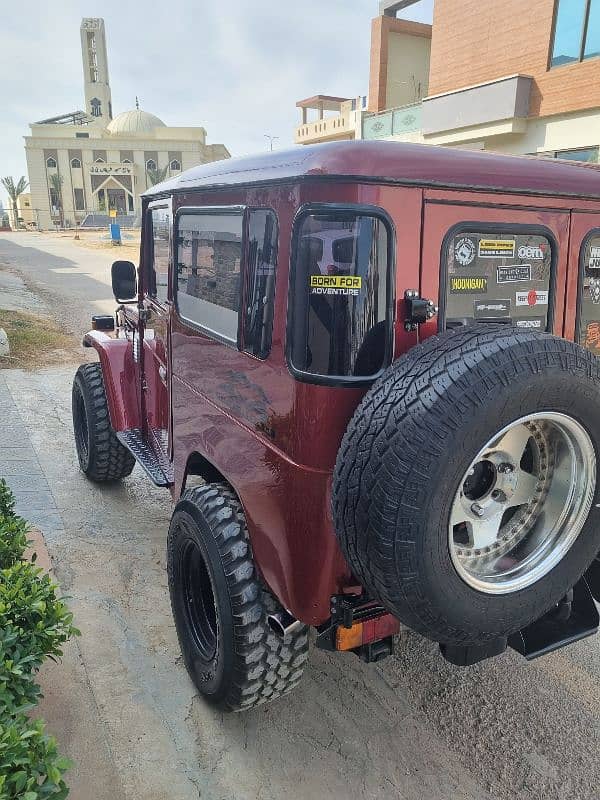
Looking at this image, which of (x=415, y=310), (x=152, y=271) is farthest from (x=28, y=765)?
(x=152, y=271)

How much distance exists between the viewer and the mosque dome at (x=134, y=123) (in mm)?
73875

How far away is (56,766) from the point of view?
177 centimetres

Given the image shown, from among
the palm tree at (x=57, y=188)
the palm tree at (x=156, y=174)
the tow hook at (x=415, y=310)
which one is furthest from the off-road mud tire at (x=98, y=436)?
the palm tree at (x=57, y=188)

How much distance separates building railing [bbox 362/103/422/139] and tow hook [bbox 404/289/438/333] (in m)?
19.8

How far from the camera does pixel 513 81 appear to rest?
1565 centimetres

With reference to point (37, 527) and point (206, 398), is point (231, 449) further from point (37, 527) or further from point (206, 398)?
point (37, 527)

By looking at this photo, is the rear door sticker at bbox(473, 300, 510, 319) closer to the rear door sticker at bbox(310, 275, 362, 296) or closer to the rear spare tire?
the rear spare tire

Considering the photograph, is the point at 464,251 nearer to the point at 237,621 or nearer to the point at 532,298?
the point at 532,298

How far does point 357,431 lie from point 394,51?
26.5 metres

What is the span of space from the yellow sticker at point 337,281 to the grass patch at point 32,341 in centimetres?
806

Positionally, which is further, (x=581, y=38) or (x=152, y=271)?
(x=581, y=38)

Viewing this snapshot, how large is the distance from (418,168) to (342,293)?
1.54ft

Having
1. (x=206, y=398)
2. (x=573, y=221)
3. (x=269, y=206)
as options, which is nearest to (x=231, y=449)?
(x=206, y=398)

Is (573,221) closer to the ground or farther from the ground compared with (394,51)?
closer to the ground
